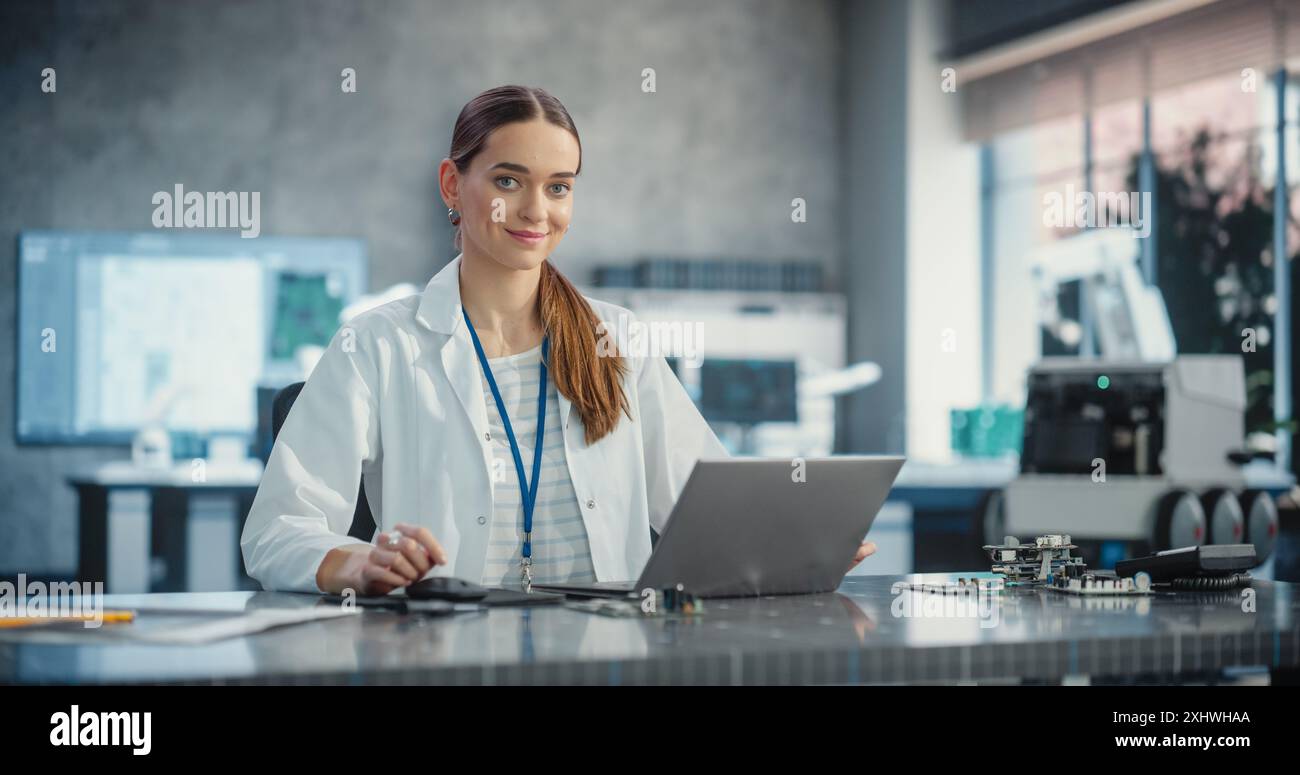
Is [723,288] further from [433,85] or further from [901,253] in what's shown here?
[433,85]

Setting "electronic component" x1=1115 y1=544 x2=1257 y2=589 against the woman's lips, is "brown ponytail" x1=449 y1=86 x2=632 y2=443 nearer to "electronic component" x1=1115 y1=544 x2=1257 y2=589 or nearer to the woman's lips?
the woman's lips

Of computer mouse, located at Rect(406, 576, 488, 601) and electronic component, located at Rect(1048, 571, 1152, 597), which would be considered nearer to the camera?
computer mouse, located at Rect(406, 576, 488, 601)

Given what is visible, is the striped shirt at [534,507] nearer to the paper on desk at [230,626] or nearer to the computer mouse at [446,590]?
the computer mouse at [446,590]

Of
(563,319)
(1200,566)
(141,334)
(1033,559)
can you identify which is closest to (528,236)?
(563,319)

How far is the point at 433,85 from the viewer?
7.92 m

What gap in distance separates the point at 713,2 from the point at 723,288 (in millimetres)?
1885

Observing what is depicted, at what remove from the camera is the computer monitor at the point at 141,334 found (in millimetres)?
7480

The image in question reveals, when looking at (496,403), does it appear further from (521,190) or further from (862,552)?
(862,552)

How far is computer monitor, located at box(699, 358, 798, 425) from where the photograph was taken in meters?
6.30

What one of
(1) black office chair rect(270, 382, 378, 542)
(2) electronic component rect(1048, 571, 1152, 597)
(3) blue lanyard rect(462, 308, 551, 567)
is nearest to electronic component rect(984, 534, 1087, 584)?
(2) electronic component rect(1048, 571, 1152, 597)

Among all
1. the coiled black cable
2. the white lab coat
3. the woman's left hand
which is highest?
the white lab coat

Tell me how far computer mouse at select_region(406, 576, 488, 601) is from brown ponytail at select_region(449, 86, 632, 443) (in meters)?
0.55

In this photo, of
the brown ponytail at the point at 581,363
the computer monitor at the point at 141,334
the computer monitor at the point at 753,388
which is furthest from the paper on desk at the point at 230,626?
the computer monitor at the point at 141,334

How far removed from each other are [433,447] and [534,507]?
168 millimetres
